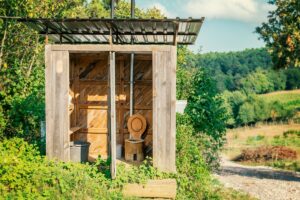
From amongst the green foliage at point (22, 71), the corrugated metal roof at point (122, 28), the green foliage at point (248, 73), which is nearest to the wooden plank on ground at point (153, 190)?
the corrugated metal roof at point (122, 28)

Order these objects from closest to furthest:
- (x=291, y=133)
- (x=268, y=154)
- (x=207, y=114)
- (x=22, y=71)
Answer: (x=22, y=71) → (x=207, y=114) → (x=268, y=154) → (x=291, y=133)

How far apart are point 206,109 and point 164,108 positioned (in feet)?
23.5

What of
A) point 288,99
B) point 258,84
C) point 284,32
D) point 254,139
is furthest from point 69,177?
point 258,84

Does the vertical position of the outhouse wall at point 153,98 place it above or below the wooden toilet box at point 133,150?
above

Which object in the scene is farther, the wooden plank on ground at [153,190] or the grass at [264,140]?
the grass at [264,140]

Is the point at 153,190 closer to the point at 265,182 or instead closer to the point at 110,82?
the point at 110,82

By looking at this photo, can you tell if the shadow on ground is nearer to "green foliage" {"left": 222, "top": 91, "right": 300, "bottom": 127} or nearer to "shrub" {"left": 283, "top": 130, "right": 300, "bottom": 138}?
"shrub" {"left": 283, "top": 130, "right": 300, "bottom": 138}

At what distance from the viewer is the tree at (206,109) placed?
51.2 feet

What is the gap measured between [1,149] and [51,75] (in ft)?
7.42

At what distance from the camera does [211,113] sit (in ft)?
51.9

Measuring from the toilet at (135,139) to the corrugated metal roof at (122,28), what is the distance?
8.24ft

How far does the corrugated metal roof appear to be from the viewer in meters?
8.38

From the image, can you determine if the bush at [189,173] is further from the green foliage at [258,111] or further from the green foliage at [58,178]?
the green foliage at [258,111]

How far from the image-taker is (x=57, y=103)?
361 inches
